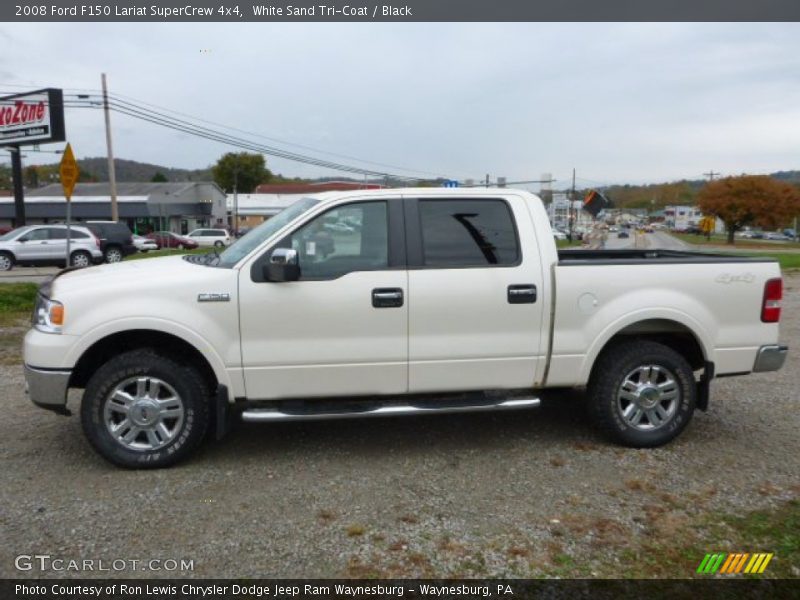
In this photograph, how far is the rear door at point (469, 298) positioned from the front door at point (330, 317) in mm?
132

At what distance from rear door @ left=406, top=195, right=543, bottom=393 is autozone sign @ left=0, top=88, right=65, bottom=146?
23.6 metres

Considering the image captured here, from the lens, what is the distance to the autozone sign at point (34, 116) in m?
23.2

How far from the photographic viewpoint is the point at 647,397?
15.3ft

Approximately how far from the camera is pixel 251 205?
7325 centimetres

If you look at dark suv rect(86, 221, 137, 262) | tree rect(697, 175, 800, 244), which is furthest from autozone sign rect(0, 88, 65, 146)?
tree rect(697, 175, 800, 244)

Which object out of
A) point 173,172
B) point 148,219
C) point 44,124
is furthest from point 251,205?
point 173,172

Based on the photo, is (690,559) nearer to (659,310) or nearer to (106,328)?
(659,310)

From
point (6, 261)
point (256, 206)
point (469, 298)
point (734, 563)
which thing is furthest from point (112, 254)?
point (256, 206)

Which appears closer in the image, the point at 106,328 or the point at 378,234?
the point at 106,328

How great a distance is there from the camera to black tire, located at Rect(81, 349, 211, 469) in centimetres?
411

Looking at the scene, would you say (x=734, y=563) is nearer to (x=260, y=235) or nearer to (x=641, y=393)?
(x=641, y=393)

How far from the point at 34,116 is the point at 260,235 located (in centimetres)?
2342

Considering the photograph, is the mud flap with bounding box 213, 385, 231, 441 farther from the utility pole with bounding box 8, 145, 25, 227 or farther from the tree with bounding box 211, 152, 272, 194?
the tree with bounding box 211, 152, 272, 194

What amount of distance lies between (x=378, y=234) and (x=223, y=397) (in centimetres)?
152
